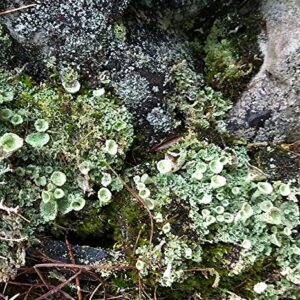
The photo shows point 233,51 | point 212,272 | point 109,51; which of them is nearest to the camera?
point 212,272

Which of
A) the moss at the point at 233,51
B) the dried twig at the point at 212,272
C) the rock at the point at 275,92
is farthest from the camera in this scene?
the moss at the point at 233,51

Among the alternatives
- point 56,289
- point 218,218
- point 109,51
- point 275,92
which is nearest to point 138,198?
point 218,218

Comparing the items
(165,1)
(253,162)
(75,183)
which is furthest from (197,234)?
(165,1)

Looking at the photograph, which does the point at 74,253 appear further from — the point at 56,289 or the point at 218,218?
the point at 218,218

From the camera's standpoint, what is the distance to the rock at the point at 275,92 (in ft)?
8.20

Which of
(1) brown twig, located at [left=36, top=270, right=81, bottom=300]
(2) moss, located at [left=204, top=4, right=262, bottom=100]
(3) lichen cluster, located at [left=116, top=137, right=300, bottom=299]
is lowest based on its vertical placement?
(1) brown twig, located at [left=36, top=270, right=81, bottom=300]

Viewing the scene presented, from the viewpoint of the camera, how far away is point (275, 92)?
99.7 inches

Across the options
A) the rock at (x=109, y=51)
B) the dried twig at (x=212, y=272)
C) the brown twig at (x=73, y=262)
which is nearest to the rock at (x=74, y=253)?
the brown twig at (x=73, y=262)

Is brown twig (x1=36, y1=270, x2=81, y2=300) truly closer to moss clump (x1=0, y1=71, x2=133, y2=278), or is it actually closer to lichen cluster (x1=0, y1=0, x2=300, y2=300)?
lichen cluster (x1=0, y1=0, x2=300, y2=300)

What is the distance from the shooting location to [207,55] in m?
2.75

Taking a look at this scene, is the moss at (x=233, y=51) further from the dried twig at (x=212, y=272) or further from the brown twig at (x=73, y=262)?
the brown twig at (x=73, y=262)

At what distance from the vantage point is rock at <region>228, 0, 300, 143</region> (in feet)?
8.20

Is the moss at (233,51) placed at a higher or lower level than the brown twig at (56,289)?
higher

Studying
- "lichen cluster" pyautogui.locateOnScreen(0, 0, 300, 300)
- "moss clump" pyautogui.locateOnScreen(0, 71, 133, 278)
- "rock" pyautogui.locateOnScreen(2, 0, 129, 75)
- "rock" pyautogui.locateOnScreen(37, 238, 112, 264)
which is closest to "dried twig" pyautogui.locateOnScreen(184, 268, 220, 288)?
Answer: "lichen cluster" pyautogui.locateOnScreen(0, 0, 300, 300)
